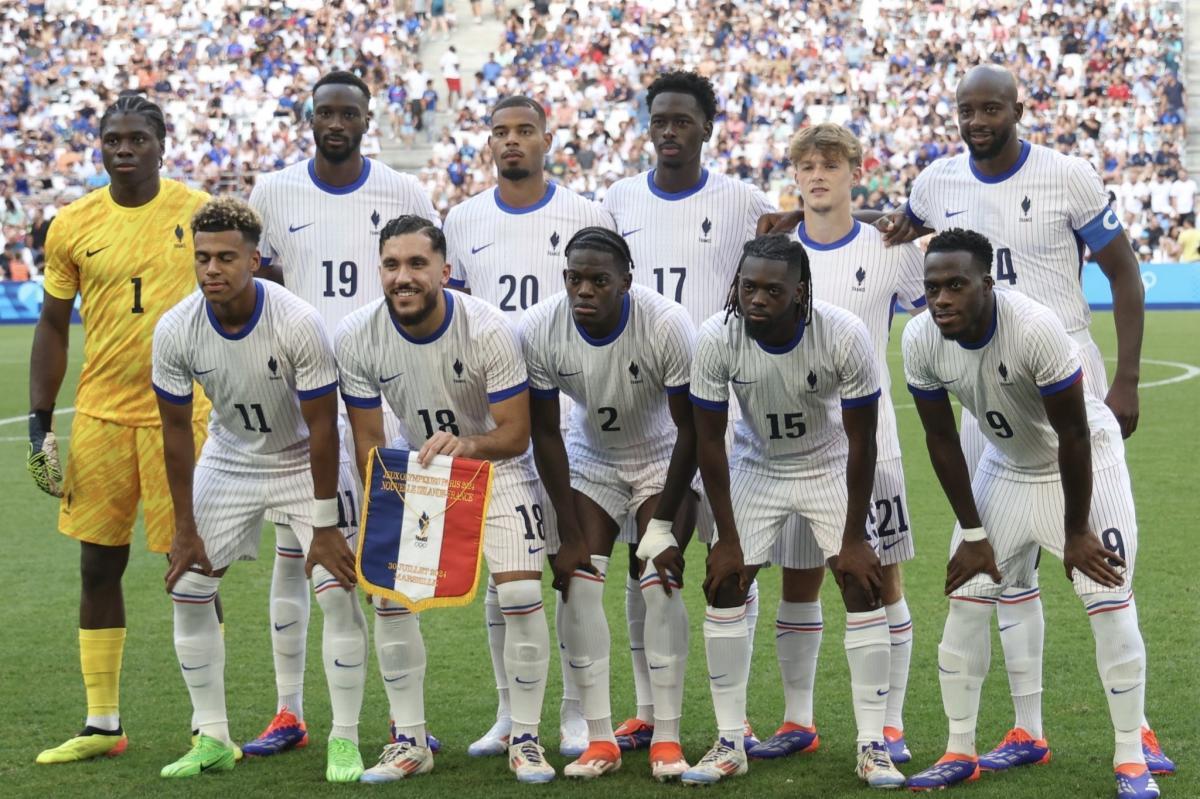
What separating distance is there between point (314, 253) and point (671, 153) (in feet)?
5.25

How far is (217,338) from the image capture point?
5.79 metres

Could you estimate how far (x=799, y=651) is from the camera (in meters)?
6.03

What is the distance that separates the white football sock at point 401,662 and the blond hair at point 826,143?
2308 mm

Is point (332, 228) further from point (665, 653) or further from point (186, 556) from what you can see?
point (665, 653)

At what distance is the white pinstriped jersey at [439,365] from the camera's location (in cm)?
568

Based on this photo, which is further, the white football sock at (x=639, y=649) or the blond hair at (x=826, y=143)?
the white football sock at (x=639, y=649)

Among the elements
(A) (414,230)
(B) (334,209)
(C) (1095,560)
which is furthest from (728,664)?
(B) (334,209)

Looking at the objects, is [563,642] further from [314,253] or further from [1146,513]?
[1146,513]

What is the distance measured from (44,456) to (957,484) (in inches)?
142

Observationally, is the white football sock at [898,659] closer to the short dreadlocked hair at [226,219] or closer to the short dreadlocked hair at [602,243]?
the short dreadlocked hair at [602,243]

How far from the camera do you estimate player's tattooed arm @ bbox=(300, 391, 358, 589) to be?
5660mm

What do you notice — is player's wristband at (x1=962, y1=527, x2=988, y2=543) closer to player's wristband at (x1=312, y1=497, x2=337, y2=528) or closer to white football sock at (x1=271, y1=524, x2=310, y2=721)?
player's wristband at (x1=312, y1=497, x2=337, y2=528)

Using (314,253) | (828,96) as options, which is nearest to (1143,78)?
(828,96)

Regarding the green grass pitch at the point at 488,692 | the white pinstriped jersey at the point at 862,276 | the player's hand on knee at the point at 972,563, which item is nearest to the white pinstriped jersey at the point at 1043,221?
the white pinstriped jersey at the point at 862,276
